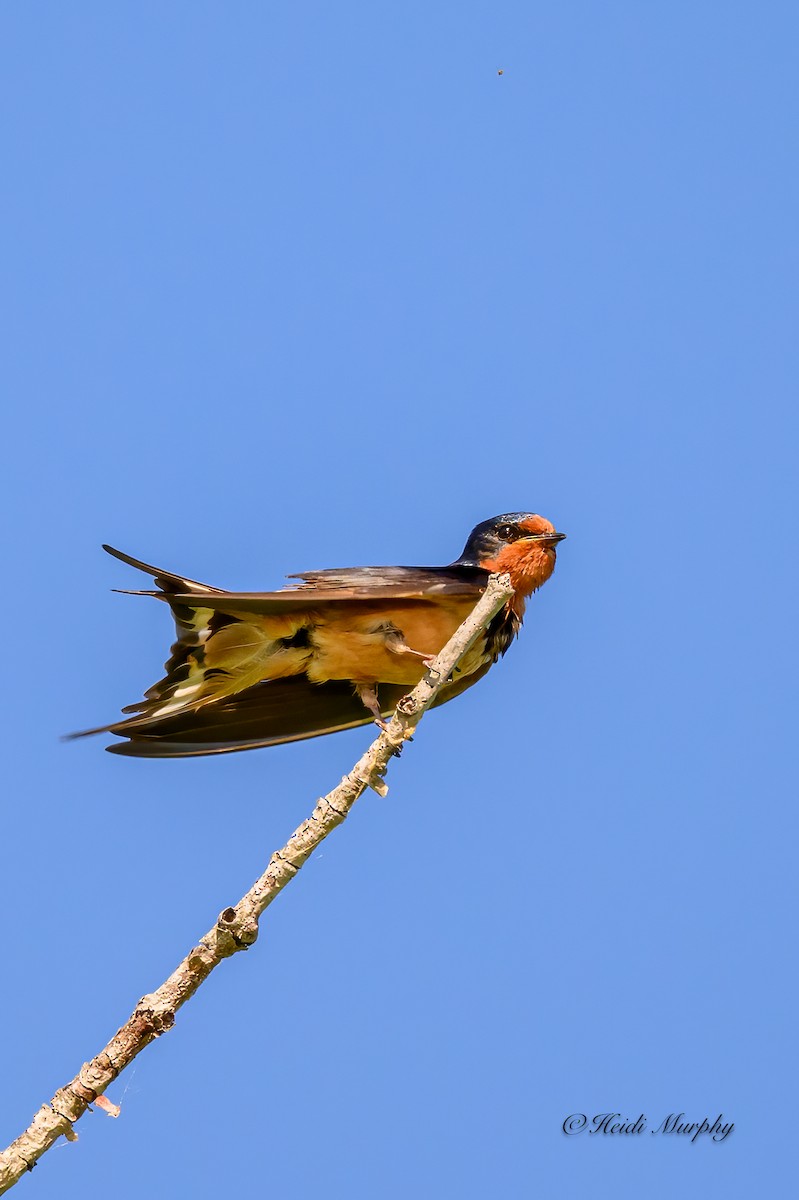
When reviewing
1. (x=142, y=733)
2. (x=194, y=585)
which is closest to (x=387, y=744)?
(x=194, y=585)

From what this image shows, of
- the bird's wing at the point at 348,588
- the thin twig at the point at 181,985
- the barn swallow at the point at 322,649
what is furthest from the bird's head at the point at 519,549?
the thin twig at the point at 181,985

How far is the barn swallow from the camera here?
20.0 ft

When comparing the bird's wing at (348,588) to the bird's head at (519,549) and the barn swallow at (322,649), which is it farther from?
the bird's head at (519,549)

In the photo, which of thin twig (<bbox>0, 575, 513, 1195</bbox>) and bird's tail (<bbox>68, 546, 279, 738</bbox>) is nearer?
thin twig (<bbox>0, 575, 513, 1195</bbox>)

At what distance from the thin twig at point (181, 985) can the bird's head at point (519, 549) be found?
103 inches

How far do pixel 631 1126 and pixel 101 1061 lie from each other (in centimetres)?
386

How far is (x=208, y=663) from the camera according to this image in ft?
20.7

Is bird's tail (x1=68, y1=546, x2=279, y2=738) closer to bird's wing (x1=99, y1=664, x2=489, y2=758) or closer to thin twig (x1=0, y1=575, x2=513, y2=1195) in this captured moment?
bird's wing (x1=99, y1=664, x2=489, y2=758)

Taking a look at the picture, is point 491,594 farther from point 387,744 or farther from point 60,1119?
point 60,1119

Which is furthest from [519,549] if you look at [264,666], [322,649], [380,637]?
[264,666]

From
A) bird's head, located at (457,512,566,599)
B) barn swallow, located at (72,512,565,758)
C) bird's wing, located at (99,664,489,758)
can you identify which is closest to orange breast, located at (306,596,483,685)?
barn swallow, located at (72,512,565,758)

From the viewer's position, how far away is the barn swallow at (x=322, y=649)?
6102mm

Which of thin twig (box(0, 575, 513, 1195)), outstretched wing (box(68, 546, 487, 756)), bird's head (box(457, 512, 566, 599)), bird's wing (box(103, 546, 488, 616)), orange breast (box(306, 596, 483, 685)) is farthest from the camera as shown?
bird's head (box(457, 512, 566, 599))

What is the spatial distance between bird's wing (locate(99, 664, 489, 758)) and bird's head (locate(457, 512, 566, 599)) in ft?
Answer: 1.59
